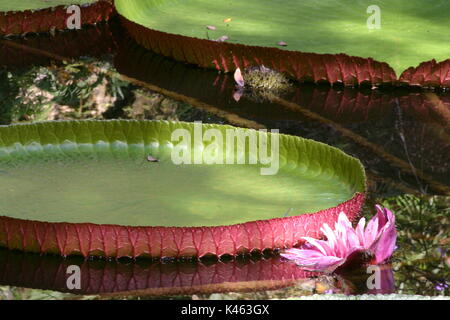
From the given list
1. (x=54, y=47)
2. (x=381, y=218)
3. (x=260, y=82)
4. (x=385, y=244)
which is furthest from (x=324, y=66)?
(x=385, y=244)

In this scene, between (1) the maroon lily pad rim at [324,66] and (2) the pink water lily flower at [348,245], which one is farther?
(1) the maroon lily pad rim at [324,66]

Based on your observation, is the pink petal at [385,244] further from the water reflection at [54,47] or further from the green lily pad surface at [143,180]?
the water reflection at [54,47]

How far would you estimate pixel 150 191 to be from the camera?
15.1ft

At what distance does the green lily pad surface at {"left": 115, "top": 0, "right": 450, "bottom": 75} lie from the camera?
258 inches

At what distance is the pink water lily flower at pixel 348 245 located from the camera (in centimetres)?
396

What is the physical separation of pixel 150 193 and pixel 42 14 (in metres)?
2.68

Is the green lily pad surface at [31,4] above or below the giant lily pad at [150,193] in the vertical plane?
above

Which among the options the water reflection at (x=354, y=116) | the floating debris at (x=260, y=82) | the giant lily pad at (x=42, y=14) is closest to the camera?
the water reflection at (x=354, y=116)

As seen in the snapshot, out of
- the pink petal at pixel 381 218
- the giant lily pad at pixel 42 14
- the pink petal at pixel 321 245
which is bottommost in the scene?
the pink petal at pixel 321 245

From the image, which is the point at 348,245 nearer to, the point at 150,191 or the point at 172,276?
the point at 172,276

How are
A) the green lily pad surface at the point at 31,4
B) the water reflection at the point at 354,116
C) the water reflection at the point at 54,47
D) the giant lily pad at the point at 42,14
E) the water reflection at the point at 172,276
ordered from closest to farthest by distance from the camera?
the water reflection at the point at 172,276 < the water reflection at the point at 354,116 < the water reflection at the point at 54,47 < the giant lily pad at the point at 42,14 < the green lily pad surface at the point at 31,4

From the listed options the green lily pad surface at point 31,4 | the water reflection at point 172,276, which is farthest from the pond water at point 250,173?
the green lily pad surface at point 31,4
